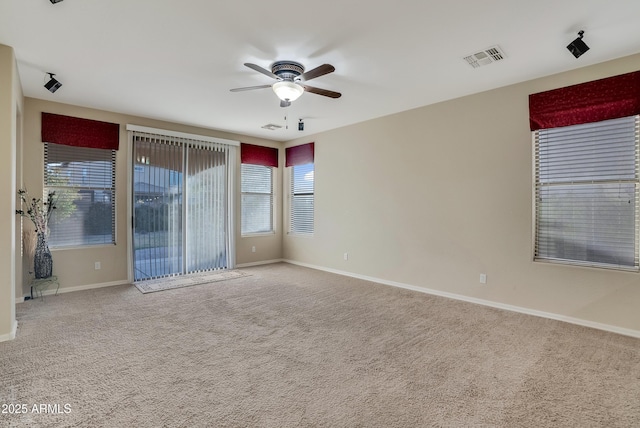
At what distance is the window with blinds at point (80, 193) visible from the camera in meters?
4.52

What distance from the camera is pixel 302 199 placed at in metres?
6.78

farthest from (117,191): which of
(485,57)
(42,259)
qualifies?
(485,57)

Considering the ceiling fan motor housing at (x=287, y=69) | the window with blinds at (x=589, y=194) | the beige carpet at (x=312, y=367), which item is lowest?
the beige carpet at (x=312, y=367)

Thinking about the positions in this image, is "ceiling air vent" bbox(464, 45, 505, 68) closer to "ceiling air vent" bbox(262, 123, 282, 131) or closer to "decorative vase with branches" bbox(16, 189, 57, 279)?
"ceiling air vent" bbox(262, 123, 282, 131)

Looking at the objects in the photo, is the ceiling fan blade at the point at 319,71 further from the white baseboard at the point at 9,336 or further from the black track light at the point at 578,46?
the white baseboard at the point at 9,336

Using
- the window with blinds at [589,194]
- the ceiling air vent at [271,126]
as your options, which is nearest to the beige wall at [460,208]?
the window with blinds at [589,194]

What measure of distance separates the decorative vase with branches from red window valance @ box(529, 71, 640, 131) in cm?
636

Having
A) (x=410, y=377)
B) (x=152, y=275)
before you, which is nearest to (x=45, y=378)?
(x=410, y=377)

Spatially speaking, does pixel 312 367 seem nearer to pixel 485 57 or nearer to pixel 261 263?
pixel 485 57

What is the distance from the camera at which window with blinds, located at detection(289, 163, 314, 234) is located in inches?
260

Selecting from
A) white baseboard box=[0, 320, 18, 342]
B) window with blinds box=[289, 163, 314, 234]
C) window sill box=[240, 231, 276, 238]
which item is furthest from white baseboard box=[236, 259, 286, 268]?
white baseboard box=[0, 320, 18, 342]

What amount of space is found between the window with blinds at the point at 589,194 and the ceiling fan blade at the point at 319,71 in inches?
103

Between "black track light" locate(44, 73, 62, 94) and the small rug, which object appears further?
the small rug

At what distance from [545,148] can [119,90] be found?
526cm
